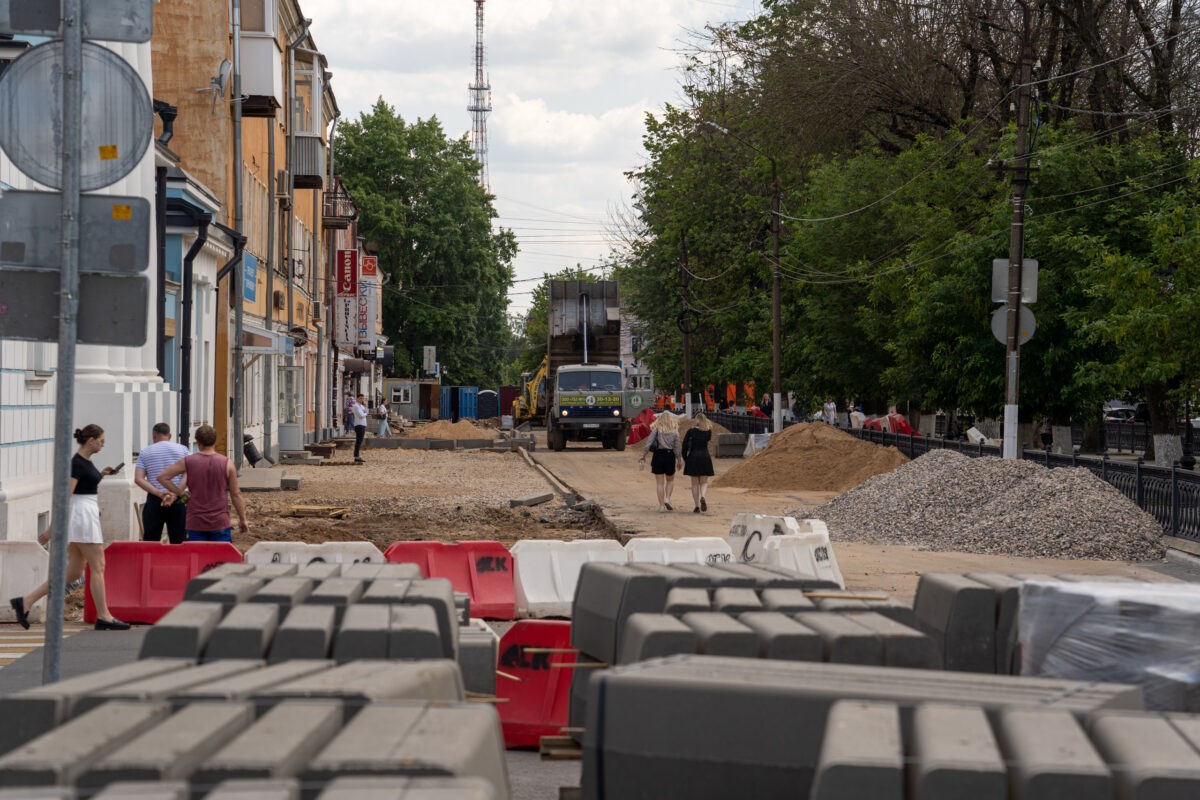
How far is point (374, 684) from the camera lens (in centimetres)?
483

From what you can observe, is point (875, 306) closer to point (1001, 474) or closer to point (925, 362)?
point (925, 362)

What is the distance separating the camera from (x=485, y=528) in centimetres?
2350

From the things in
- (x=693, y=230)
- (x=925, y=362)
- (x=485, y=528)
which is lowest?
(x=485, y=528)

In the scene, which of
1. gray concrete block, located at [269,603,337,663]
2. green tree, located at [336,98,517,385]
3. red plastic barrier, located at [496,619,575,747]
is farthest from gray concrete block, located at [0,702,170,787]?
green tree, located at [336,98,517,385]

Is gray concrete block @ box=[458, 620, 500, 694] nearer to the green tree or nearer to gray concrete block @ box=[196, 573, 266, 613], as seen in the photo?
gray concrete block @ box=[196, 573, 266, 613]

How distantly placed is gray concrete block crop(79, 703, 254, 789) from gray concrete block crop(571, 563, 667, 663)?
278cm

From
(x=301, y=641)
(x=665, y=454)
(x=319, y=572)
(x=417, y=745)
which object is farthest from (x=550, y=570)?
(x=665, y=454)

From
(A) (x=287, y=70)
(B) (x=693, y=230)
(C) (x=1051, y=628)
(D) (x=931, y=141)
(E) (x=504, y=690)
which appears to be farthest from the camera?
(B) (x=693, y=230)

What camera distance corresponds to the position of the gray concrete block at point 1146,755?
406 cm

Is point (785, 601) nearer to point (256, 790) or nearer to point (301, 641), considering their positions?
point (301, 641)

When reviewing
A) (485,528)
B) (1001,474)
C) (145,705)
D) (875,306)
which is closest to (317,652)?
(145,705)

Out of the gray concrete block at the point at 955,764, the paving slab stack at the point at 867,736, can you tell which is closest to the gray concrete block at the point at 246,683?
the paving slab stack at the point at 867,736

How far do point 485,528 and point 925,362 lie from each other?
621 inches

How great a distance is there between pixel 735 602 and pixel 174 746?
9.73ft
